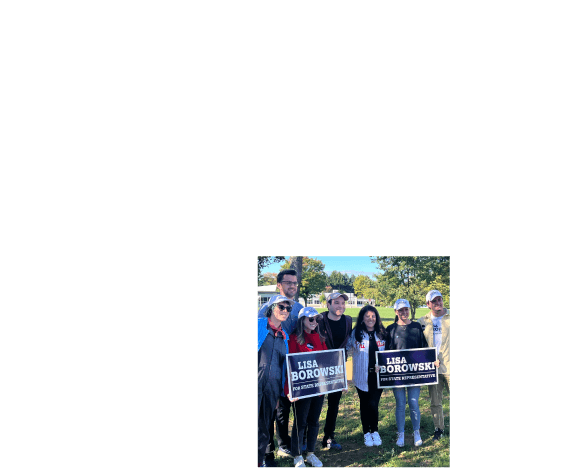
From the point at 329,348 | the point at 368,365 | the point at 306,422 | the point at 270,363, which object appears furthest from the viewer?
the point at 368,365

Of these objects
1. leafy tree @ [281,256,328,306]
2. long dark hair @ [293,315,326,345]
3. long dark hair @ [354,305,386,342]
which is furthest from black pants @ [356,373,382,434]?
leafy tree @ [281,256,328,306]

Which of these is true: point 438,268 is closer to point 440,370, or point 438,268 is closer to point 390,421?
point 440,370

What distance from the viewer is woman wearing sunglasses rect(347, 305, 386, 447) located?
840 centimetres

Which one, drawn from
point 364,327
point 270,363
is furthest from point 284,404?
point 364,327

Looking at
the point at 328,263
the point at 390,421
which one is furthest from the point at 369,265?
the point at 390,421

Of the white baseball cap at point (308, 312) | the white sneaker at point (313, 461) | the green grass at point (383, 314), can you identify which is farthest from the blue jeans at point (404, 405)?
the white baseball cap at point (308, 312)

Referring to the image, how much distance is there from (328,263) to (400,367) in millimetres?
2095

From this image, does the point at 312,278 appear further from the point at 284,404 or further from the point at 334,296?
the point at 284,404

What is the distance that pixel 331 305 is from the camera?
27.7ft

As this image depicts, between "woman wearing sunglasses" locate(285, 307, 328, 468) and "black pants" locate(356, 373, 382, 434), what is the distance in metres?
0.80

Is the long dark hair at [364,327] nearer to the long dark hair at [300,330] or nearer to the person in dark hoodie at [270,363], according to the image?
the long dark hair at [300,330]

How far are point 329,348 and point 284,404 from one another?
114 cm

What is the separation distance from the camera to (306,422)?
321 inches

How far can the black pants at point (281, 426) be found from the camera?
8.08 metres
